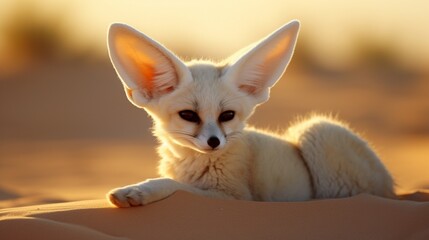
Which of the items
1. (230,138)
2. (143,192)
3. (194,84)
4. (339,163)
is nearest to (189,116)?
(194,84)

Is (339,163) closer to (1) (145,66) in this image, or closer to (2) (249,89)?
(2) (249,89)

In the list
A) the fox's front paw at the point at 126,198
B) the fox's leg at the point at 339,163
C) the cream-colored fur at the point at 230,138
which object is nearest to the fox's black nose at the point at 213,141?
the cream-colored fur at the point at 230,138

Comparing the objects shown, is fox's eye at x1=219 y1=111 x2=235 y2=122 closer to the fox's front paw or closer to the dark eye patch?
the dark eye patch

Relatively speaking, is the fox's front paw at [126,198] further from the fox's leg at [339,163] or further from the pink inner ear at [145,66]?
the fox's leg at [339,163]

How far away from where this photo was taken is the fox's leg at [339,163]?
7.08 meters

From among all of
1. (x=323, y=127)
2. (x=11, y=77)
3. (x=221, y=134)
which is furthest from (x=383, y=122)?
(x=221, y=134)

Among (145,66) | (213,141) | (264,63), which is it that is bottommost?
(213,141)

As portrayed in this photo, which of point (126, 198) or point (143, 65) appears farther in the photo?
point (143, 65)

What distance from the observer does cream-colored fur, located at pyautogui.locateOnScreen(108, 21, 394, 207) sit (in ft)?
20.9

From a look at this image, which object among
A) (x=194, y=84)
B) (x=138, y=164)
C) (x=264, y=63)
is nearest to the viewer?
(x=194, y=84)

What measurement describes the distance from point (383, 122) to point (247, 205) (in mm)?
13536

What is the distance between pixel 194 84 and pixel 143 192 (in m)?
0.90

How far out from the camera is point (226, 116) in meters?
6.45

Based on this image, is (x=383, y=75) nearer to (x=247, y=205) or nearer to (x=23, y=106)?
(x=23, y=106)
